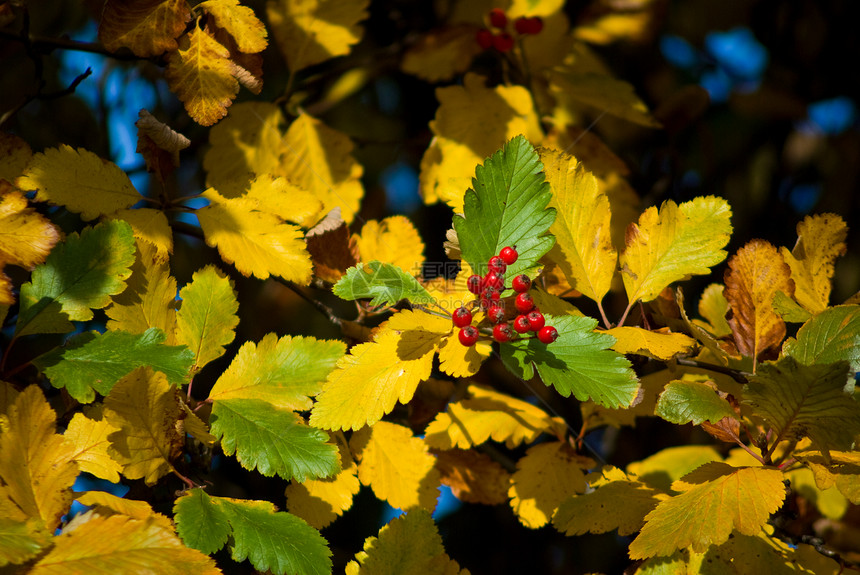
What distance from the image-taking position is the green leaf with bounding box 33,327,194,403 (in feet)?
2.31

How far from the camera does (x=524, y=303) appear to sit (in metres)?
0.73

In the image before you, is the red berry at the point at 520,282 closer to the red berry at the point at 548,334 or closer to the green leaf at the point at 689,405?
the red berry at the point at 548,334

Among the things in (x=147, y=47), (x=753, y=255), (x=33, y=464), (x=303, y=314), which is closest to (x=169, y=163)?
(x=147, y=47)

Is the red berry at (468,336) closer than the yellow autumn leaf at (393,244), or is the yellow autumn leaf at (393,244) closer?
the red berry at (468,336)

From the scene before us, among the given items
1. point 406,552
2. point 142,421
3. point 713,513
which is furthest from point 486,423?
point 142,421

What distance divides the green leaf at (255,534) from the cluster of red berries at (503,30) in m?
0.92

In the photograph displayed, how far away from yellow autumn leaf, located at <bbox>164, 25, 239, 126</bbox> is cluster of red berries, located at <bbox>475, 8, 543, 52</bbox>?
58 cm

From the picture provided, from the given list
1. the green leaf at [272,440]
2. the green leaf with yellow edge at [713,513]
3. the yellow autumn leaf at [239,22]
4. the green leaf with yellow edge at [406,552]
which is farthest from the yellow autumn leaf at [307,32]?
the green leaf with yellow edge at [713,513]

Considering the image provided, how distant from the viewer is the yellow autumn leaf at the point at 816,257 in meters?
0.88

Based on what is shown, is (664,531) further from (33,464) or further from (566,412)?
(566,412)

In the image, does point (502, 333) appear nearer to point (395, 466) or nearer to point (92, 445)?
point (395, 466)

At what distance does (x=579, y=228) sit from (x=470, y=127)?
415mm

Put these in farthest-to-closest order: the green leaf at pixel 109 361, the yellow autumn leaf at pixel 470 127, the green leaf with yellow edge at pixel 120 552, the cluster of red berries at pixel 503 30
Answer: the cluster of red berries at pixel 503 30 < the yellow autumn leaf at pixel 470 127 < the green leaf at pixel 109 361 < the green leaf with yellow edge at pixel 120 552

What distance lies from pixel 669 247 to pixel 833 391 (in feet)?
0.78
